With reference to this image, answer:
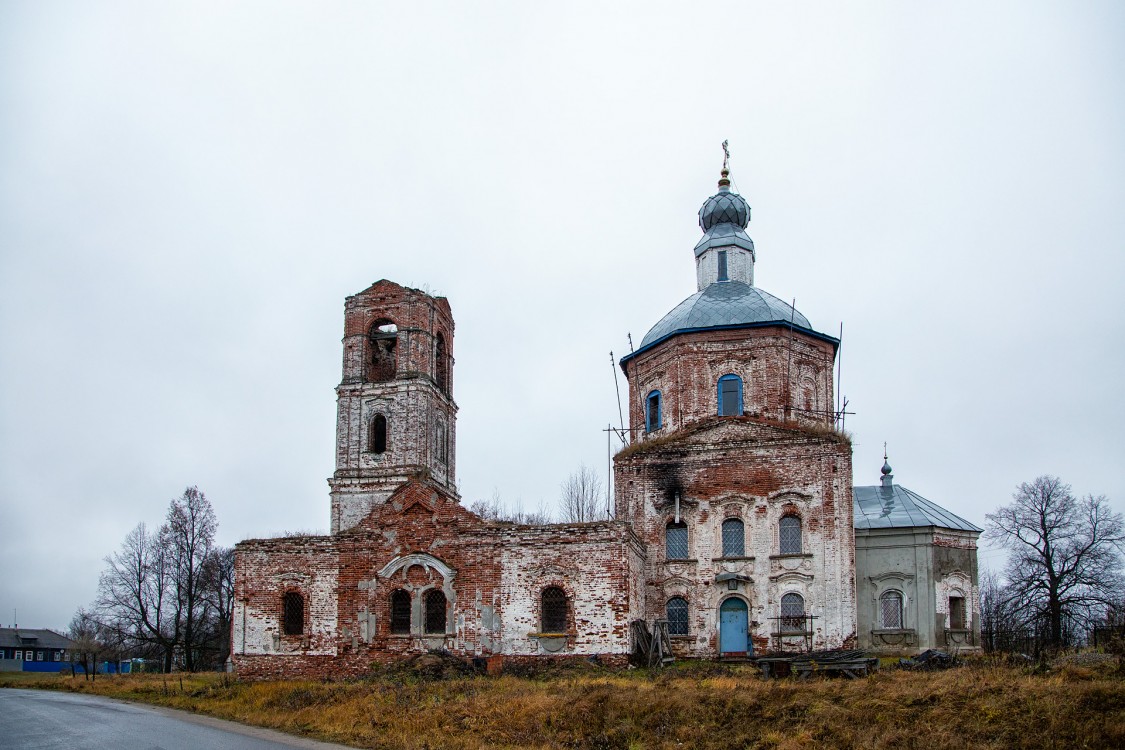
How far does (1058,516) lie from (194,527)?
36399 millimetres

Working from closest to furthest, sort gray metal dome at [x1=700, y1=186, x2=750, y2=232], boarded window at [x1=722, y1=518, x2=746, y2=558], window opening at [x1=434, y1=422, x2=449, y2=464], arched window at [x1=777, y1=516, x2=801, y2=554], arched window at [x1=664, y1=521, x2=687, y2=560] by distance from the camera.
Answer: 1. arched window at [x1=777, y1=516, x2=801, y2=554]
2. boarded window at [x1=722, y1=518, x2=746, y2=558]
3. arched window at [x1=664, y1=521, x2=687, y2=560]
4. gray metal dome at [x1=700, y1=186, x2=750, y2=232]
5. window opening at [x1=434, y1=422, x2=449, y2=464]

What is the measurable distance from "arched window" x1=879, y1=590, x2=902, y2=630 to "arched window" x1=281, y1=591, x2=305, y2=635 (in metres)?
14.9

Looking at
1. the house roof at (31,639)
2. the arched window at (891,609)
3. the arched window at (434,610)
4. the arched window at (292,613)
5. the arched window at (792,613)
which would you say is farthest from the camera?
the house roof at (31,639)

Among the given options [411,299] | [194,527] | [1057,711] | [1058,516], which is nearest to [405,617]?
[411,299]

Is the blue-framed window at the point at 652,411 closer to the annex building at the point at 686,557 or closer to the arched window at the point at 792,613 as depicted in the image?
the annex building at the point at 686,557

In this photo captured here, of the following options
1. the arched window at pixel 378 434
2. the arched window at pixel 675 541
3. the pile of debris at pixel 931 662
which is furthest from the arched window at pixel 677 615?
the arched window at pixel 378 434

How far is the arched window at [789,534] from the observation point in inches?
943

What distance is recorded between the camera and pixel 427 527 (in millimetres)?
23656

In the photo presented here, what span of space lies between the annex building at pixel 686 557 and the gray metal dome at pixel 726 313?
0.08 metres

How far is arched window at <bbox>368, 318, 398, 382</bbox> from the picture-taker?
110 feet

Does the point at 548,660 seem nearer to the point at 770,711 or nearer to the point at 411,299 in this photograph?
the point at 770,711

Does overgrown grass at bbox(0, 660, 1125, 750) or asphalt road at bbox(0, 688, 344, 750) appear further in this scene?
asphalt road at bbox(0, 688, 344, 750)

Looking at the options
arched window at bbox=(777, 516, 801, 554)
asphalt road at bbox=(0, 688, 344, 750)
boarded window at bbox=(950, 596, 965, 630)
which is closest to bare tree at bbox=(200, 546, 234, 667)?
asphalt road at bbox=(0, 688, 344, 750)

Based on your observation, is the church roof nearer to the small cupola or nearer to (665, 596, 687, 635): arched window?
the small cupola
